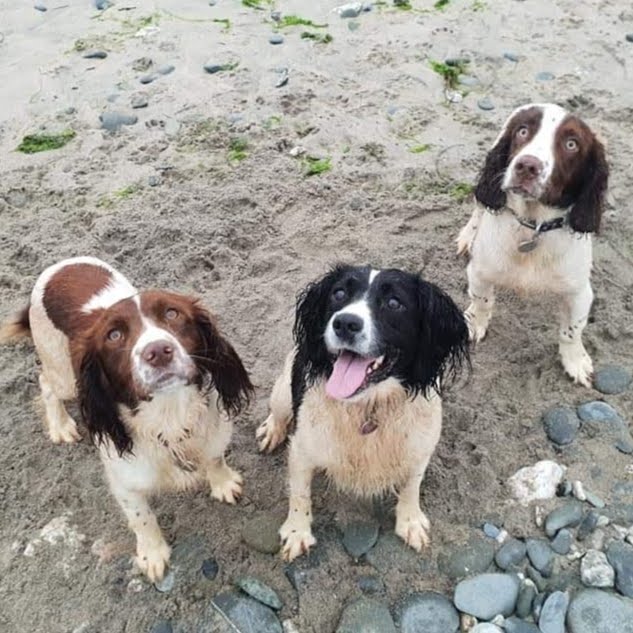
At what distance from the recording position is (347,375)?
97.4 inches

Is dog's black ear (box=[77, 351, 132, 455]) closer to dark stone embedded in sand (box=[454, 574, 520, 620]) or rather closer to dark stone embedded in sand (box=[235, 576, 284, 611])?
dark stone embedded in sand (box=[235, 576, 284, 611])

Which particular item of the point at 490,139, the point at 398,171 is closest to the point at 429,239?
the point at 398,171

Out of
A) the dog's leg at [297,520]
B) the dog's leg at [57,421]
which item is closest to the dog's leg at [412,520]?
the dog's leg at [297,520]

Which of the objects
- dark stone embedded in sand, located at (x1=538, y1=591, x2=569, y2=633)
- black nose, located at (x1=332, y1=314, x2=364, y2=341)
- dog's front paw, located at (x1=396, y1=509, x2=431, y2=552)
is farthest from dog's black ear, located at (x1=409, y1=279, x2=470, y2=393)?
dark stone embedded in sand, located at (x1=538, y1=591, x2=569, y2=633)

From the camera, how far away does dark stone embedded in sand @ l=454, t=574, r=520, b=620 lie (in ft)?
8.93

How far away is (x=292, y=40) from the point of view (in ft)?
19.2

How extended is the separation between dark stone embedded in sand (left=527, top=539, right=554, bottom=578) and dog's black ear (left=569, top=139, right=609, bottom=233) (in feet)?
4.14

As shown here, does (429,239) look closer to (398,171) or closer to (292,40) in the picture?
(398,171)

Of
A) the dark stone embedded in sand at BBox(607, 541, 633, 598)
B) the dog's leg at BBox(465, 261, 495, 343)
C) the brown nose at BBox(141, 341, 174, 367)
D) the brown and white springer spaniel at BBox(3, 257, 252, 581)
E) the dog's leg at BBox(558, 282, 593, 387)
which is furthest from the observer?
the dog's leg at BBox(465, 261, 495, 343)

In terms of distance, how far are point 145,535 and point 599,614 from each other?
162cm

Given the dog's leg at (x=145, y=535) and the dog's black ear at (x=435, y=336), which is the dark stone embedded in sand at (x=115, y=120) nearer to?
the dog's leg at (x=145, y=535)

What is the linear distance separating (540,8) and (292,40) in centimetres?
197

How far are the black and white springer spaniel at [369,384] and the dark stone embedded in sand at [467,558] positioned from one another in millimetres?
108

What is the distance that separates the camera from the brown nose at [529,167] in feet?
9.91
